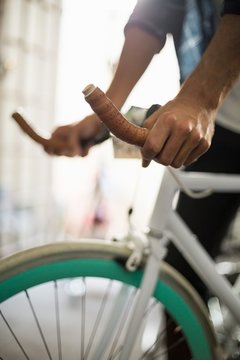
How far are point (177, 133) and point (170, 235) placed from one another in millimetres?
266

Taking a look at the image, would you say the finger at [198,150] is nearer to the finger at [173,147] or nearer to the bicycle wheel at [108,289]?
the finger at [173,147]

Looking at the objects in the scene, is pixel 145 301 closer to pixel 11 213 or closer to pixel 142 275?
pixel 142 275

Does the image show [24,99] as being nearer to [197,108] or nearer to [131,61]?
[131,61]

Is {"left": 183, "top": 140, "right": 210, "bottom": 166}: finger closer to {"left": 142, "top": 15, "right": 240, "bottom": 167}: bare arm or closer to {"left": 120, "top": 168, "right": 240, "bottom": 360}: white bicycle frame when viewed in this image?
{"left": 142, "top": 15, "right": 240, "bottom": 167}: bare arm

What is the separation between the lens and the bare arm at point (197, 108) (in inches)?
12.6

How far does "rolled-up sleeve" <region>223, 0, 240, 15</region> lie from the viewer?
0.38m

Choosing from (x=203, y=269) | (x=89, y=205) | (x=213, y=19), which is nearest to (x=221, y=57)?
(x=213, y=19)

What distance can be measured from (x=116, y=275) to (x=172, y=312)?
131mm

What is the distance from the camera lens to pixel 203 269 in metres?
0.57

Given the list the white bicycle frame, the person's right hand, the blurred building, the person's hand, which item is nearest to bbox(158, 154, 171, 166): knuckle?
the person's hand

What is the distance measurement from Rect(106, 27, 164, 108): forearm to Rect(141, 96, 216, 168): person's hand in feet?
0.95

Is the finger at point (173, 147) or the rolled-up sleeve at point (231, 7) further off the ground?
the rolled-up sleeve at point (231, 7)

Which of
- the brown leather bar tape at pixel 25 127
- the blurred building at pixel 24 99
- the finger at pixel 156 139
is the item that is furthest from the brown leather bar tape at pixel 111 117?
the blurred building at pixel 24 99

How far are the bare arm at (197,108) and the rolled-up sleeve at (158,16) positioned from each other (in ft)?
0.87
